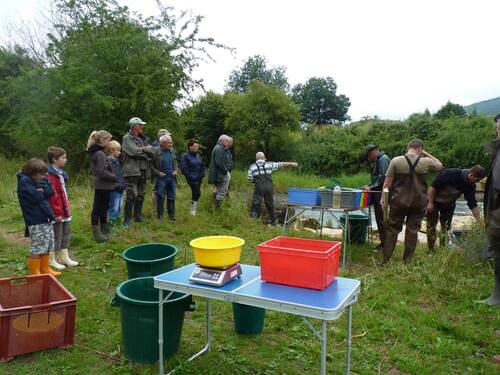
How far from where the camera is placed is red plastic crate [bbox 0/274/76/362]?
2.73 metres

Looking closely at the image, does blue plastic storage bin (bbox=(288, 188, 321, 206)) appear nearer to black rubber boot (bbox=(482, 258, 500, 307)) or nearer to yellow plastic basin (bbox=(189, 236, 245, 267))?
black rubber boot (bbox=(482, 258, 500, 307))

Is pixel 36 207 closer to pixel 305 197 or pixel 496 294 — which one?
pixel 305 197

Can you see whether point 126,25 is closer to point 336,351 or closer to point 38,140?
point 38,140

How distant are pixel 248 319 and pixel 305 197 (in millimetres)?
2557

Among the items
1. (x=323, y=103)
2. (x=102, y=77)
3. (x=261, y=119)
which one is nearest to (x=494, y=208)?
(x=102, y=77)

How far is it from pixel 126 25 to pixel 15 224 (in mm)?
Answer: 6869

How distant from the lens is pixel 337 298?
2174 mm

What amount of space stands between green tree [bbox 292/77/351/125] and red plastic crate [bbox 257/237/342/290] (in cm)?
3700

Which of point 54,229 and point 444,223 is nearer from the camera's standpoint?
point 54,229

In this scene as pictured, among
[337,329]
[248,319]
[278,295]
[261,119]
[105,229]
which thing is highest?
[261,119]

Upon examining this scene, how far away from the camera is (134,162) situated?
20.1 feet

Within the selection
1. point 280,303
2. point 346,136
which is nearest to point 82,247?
point 280,303

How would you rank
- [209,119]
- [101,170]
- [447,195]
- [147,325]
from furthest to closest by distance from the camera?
[209,119]
[447,195]
[101,170]
[147,325]

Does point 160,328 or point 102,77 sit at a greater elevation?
point 102,77
